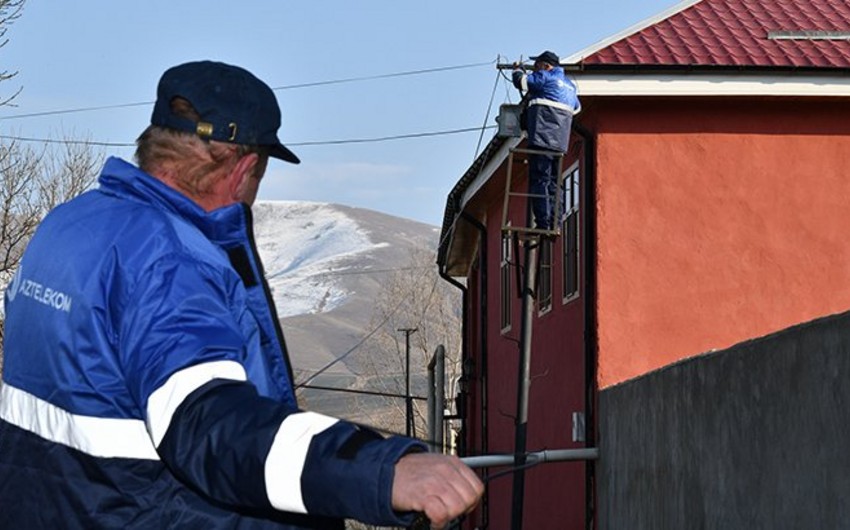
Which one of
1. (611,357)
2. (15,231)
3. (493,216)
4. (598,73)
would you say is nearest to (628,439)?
(611,357)

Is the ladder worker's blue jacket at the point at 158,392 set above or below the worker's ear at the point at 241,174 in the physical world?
below

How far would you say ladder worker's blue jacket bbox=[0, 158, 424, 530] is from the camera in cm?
291

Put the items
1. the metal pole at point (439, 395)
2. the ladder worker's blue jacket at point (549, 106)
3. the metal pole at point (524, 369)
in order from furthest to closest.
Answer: the metal pole at point (439, 395) < the metal pole at point (524, 369) < the ladder worker's blue jacket at point (549, 106)

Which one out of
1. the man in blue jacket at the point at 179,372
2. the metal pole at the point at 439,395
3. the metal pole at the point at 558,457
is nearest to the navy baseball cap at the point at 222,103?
the man in blue jacket at the point at 179,372

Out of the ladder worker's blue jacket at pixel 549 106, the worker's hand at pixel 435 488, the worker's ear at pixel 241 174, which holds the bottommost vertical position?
the worker's hand at pixel 435 488

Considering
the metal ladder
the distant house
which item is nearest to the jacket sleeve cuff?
the distant house

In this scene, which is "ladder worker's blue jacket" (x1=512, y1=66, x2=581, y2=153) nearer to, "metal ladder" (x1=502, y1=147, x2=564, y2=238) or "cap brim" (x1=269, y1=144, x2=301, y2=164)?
"metal ladder" (x1=502, y1=147, x2=564, y2=238)

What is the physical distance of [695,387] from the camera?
39.5 feet

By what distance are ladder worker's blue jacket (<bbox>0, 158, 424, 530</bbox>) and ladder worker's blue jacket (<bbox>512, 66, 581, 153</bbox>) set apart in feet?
45.5

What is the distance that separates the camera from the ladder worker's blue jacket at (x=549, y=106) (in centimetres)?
1711

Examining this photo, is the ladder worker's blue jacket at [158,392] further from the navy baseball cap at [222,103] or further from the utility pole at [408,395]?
the utility pole at [408,395]

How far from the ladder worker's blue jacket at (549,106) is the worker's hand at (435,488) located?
14.3 meters

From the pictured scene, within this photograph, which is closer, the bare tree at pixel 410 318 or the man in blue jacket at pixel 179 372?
the man in blue jacket at pixel 179 372

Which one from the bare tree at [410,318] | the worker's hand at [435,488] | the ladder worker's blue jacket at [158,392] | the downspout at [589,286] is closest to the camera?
the worker's hand at [435,488]
